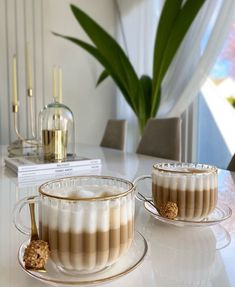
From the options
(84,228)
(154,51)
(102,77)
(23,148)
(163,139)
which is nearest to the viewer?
(84,228)

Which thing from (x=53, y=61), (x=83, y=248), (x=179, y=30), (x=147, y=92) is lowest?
(x=83, y=248)

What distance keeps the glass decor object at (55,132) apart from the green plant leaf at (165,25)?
134cm

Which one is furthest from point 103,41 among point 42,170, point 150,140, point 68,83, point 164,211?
point 164,211

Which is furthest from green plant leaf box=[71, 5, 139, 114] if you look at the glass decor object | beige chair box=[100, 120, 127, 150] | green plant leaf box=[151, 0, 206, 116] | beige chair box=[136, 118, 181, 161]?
the glass decor object

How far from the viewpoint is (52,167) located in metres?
1.08

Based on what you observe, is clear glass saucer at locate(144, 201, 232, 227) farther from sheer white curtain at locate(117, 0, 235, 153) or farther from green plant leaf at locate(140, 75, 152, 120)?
green plant leaf at locate(140, 75, 152, 120)

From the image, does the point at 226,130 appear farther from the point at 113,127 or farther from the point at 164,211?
the point at 164,211

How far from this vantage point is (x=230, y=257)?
0.45 metres

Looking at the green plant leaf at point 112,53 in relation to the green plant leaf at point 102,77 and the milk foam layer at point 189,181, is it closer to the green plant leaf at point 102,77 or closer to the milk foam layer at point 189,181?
the green plant leaf at point 102,77

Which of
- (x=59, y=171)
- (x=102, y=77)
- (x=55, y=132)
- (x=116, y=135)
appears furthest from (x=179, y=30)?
(x=59, y=171)

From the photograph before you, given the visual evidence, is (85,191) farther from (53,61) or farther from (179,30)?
(53,61)

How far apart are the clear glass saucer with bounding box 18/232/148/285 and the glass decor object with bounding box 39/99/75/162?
74 centimetres

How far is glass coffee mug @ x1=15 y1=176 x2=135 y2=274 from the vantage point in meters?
0.38

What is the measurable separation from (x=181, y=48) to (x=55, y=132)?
1770 millimetres
